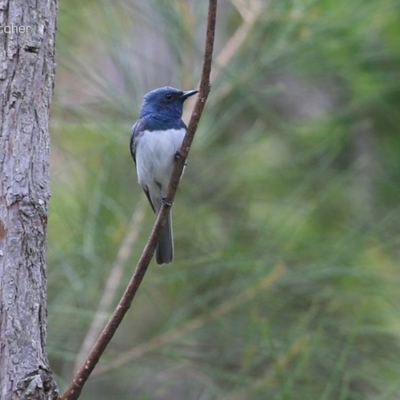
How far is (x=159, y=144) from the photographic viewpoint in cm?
295

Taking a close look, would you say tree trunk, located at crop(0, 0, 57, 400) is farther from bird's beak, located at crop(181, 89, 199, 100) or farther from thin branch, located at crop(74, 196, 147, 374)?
thin branch, located at crop(74, 196, 147, 374)

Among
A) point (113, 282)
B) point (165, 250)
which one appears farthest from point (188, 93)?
point (113, 282)

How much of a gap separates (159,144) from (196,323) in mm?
825

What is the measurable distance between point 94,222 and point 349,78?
1753 millimetres

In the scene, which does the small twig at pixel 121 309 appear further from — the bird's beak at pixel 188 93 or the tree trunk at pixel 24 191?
the bird's beak at pixel 188 93

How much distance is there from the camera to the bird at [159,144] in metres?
2.95

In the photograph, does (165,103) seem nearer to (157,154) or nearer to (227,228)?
(157,154)

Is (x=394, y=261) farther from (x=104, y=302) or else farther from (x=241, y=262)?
(x=104, y=302)

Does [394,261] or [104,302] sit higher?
[394,261]

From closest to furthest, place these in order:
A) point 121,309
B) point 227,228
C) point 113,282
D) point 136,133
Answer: point 121,309 < point 136,133 < point 113,282 < point 227,228

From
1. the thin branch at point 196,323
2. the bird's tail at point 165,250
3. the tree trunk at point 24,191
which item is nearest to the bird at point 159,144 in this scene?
the bird's tail at point 165,250

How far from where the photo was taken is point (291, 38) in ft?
12.5

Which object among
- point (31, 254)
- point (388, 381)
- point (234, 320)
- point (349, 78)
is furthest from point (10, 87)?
point (349, 78)

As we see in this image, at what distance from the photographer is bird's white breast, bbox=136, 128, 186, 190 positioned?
2930 mm
